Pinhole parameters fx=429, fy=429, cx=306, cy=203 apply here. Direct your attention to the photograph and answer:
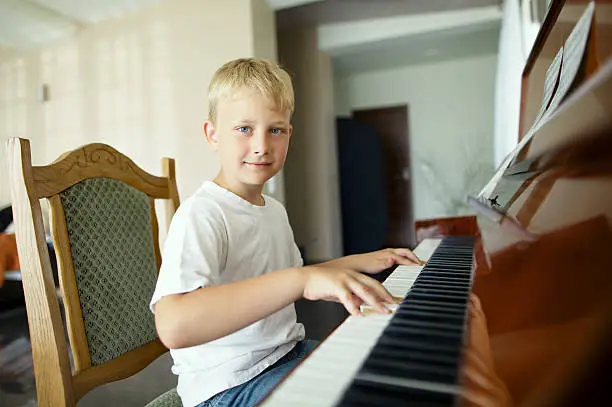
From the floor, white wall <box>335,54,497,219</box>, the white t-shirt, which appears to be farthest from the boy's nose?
white wall <box>335,54,497,219</box>

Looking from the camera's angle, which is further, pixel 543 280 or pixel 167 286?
pixel 167 286

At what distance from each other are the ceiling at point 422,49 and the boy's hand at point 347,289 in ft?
13.0

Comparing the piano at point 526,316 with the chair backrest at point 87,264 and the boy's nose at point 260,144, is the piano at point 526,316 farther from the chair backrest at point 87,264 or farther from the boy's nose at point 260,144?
the chair backrest at point 87,264

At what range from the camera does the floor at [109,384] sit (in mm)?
1844

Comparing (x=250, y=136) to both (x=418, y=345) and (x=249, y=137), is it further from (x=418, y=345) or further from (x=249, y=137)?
(x=418, y=345)

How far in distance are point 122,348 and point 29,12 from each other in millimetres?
3695

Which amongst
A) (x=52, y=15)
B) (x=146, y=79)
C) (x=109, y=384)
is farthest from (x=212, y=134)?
(x=52, y=15)

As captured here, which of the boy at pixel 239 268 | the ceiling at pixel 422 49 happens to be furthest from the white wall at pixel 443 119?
the boy at pixel 239 268

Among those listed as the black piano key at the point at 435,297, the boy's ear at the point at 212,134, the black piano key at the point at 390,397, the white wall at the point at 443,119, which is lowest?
the black piano key at the point at 390,397

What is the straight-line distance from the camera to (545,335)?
309 mm

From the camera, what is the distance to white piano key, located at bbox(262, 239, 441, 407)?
331 millimetres

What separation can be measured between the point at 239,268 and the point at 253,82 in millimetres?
356

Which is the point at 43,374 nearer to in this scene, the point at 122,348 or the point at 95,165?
the point at 122,348

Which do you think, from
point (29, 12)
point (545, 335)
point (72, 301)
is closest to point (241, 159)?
point (72, 301)
